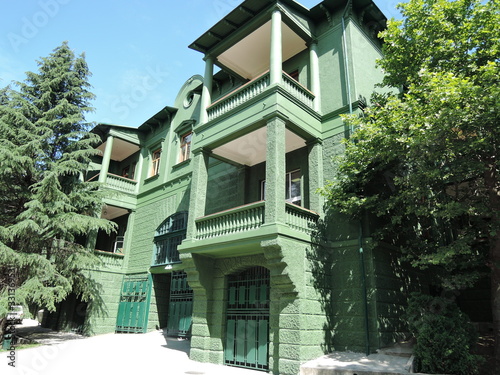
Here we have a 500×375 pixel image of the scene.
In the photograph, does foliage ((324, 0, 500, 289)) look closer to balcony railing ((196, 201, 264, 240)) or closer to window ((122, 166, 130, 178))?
balcony railing ((196, 201, 264, 240))

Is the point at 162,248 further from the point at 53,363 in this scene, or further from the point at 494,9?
→ the point at 494,9

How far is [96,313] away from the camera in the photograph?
17.8m

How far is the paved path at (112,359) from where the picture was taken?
9859mm

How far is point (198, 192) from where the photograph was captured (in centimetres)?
1286

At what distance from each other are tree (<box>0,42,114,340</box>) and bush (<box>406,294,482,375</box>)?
12.4m

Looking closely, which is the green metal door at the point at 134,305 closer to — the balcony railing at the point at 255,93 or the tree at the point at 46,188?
the tree at the point at 46,188

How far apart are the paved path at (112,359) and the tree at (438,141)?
628cm

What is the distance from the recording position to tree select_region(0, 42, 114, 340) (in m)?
13.5

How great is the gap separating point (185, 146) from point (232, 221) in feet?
30.0

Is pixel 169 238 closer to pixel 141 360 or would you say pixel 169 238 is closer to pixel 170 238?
pixel 170 238

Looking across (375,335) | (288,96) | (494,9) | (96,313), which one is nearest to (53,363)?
(96,313)

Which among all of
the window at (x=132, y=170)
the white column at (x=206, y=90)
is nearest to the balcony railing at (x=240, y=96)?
the white column at (x=206, y=90)

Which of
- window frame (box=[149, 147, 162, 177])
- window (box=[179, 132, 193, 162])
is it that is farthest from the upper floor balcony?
window frame (box=[149, 147, 162, 177])

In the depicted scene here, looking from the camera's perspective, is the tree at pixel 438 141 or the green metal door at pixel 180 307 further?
the green metal door at pixel 180 307
